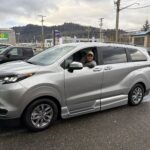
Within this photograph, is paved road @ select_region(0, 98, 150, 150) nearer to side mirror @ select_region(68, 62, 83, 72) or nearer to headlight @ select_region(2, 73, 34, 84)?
headlight @ select_region(2, 73, 34, 84)

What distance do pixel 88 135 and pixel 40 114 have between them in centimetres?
101

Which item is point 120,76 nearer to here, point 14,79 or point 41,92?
point 41,92

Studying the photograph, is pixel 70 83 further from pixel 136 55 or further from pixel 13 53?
pixel 13 53

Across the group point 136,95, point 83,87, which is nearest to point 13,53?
point 136,95

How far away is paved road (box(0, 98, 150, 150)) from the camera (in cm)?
383

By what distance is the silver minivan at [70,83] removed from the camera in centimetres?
402

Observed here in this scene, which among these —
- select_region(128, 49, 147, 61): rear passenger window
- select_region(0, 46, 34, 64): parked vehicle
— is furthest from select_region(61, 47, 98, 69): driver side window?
select_region(0, 46, 34, 64): parked vehicle

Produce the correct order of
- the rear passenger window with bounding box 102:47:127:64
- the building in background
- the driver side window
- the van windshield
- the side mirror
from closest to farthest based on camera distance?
the side mirror
the van windshield
the driver side window
the rear passenger window with bounding box 102:47:127:64
the building in background

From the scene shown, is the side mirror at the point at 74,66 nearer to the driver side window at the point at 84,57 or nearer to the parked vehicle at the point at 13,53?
the driver side window at the point at 84,57

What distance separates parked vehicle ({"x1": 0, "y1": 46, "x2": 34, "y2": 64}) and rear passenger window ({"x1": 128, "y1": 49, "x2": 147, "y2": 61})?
687 cm

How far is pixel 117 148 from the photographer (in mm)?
3793

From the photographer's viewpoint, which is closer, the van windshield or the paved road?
the paved road

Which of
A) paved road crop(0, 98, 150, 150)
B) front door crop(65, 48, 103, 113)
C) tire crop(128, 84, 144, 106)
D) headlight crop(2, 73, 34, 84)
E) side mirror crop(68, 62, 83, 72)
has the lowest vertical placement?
paved road crop(0, 98, 150, 150)

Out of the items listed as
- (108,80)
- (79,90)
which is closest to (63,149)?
(79,90)
